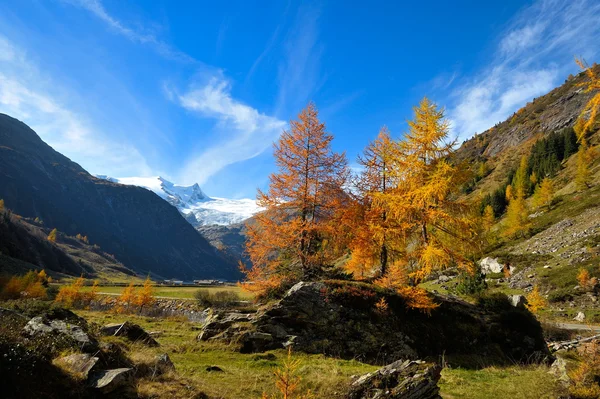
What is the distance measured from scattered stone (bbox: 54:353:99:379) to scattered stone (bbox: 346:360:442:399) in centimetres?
597

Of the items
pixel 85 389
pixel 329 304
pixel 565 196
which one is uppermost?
pixel 565 196

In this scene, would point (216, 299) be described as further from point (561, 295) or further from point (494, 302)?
point (561, 295)

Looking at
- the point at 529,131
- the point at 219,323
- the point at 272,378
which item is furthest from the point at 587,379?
the point at 529,131

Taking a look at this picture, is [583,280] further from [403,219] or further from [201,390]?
[201,390]

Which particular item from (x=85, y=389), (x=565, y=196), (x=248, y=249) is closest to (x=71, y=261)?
(x=248, y=249)

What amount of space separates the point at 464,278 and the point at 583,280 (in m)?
18.6

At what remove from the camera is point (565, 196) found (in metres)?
80.8

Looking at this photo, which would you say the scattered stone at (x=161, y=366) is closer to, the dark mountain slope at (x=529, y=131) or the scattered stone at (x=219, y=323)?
the scattered stone at (x=219, y=323)

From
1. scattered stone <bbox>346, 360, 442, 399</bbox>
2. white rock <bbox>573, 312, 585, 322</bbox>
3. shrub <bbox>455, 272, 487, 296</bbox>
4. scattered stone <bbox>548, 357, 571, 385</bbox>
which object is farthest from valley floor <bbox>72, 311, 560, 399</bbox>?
white rock <bbox>573, 312, 585, 322</bbox>

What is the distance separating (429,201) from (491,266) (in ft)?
174

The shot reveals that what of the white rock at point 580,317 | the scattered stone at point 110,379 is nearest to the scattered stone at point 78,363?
the scattered stone at point 110,379

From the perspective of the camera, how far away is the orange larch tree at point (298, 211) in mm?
19250

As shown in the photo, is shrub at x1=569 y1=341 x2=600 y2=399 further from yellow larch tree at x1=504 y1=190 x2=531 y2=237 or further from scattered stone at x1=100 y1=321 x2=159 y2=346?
yellow larch tree at x1=504 y1=190 x2=531 y2=237

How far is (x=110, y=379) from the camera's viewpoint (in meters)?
6.44
